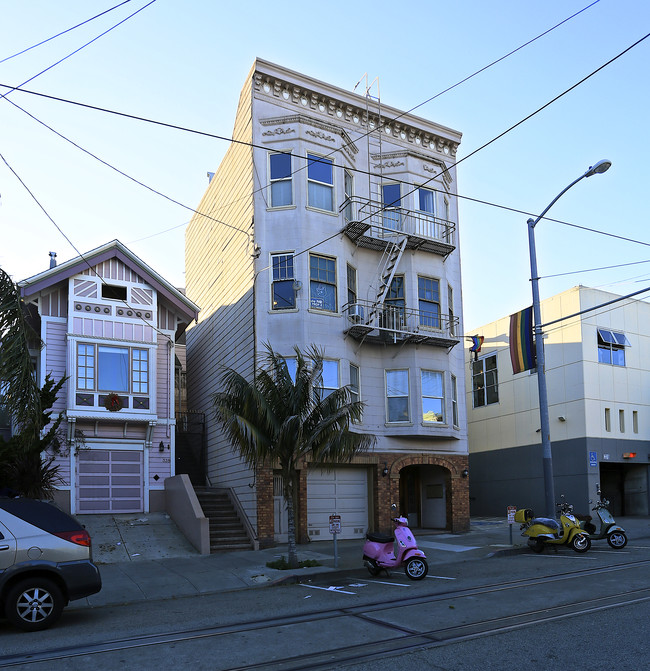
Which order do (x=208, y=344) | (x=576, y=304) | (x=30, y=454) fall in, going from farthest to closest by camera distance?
(x=576, y=304) < (x=208, y=344) < (x=30, y=454)

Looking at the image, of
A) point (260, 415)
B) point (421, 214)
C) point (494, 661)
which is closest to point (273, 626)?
point (494, 661)

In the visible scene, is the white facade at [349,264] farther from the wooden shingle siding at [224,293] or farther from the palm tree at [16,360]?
the palm tree at [16,360]

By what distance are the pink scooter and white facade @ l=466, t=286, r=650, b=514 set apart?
15541mm

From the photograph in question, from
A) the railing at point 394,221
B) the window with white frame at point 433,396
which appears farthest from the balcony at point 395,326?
the railing at point 394,221

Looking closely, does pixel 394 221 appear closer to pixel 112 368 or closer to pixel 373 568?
pixel 112 368

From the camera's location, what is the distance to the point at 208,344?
1025 inches

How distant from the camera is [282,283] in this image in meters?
20.7

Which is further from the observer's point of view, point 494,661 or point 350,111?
point 350,111

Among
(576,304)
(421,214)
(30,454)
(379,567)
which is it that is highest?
(421,214)

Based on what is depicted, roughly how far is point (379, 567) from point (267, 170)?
12.2m

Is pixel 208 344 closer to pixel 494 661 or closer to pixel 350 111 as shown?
pixel 350 111

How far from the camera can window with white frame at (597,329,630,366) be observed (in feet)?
93.6

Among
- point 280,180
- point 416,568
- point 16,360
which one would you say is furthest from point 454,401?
point 16,360

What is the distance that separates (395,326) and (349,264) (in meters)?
2.36
